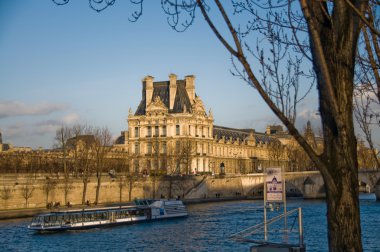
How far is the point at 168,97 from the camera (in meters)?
94.7

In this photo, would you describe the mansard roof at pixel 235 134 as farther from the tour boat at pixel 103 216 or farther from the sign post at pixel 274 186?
the sign post at pixel 274 186

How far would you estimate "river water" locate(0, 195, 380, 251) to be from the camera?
29625 millimetres

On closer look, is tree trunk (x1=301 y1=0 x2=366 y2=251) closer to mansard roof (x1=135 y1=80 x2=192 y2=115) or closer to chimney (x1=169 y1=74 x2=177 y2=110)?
mansard roof (x1=135 y1=80 x2=192 y2=115)

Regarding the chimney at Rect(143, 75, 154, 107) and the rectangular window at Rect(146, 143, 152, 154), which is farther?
the chimney at Rect(143, 75, 154, 107)

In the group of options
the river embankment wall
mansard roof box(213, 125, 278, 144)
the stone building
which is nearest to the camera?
the river embankment wall

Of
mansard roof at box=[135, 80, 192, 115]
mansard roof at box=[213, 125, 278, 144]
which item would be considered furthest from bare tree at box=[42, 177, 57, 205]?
mansard roof at box=[213, 125, 278, 144]

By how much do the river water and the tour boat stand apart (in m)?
0.73

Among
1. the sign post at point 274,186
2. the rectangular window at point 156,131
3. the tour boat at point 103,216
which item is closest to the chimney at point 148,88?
the rectangular window at point 156,131

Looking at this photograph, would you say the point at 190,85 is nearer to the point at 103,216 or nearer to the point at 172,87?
the point at 172,87

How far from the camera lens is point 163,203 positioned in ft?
165

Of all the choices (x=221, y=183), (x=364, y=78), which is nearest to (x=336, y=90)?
(x=364, y=78)

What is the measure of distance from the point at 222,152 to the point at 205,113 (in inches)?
422

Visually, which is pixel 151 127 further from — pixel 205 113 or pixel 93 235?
pixel 93 235

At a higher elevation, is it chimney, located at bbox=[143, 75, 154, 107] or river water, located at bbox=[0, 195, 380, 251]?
chimney, located at bbox=[143, 75, 154, 107]
